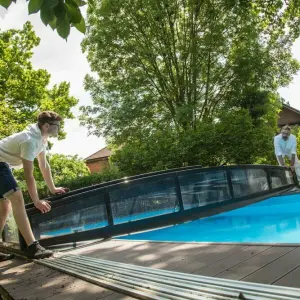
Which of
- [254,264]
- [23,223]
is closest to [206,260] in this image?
[254,264]

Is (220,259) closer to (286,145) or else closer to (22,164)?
(22,164)

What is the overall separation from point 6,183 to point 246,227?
4.73 m

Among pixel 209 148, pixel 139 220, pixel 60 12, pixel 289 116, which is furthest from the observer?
pixel 289 116

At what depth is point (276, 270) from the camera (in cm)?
204

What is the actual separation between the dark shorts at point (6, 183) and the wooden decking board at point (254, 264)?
209 centimetres

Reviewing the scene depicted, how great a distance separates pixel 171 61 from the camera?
16219 mm

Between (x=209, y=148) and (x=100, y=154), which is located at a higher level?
(x=100, y=154)

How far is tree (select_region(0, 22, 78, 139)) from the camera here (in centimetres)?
1758

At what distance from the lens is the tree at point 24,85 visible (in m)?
17.6

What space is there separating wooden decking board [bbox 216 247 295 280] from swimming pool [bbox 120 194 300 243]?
8.97 ft

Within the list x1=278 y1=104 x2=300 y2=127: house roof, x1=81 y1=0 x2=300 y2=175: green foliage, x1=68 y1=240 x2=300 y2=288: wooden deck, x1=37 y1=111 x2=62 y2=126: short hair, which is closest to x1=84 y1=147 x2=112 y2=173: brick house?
x1=278 y1=104 x2=300 y2=127: house roof

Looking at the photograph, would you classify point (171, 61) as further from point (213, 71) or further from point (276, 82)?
point (276, 82)

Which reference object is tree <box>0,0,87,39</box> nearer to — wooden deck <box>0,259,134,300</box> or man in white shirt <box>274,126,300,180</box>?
wooden deck <box>0,259,134,300</box>

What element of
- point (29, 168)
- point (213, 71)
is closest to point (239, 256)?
point (29, 168)
